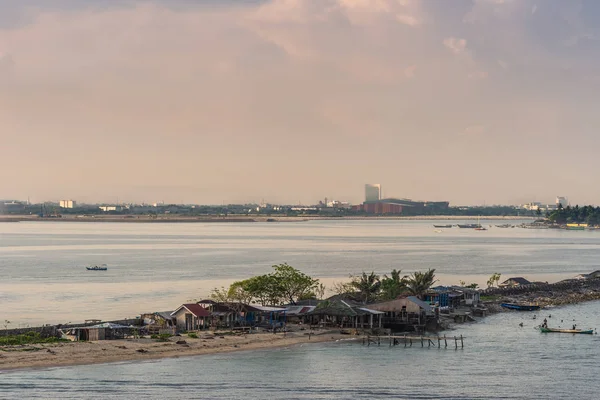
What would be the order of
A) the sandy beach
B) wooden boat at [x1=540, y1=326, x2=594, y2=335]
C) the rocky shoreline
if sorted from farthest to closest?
the rocky shoreline < wooden boat at [x1=540, y1=326, x2=594, y2=335] < the sandy beach

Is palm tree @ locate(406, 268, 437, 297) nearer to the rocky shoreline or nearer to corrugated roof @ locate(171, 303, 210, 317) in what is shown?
the rocky shoreline

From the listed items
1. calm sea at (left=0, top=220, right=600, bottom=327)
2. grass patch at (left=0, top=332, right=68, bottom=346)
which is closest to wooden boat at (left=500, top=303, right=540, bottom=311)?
calm sea at (left=0, top=220, right=600, bottom=327)

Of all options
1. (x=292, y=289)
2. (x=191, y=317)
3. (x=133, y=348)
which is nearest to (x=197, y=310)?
(x=191, y=317)

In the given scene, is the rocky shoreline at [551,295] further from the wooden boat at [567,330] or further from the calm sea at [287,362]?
the wooden boat at [567,330]

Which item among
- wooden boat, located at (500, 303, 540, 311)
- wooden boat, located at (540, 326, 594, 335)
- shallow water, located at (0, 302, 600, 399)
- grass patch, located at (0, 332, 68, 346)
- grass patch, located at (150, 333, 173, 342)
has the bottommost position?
shallow water, located at (0, 302, 600, 399)

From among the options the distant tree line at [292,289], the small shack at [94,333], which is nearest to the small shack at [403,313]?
the distant tree line at [292,289]

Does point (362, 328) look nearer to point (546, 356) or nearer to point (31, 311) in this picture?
point (546, 356)
